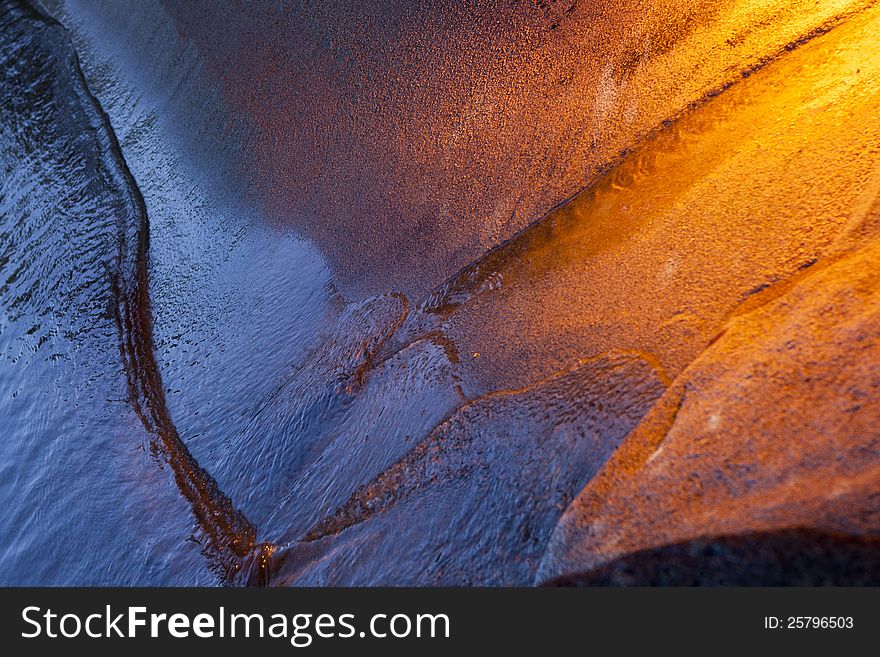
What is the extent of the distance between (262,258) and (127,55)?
422cm

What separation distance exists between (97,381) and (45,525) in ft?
2.96

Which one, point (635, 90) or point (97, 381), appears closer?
point (635, 90)

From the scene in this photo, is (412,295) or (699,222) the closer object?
(699,222)

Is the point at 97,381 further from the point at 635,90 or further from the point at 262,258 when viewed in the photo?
the point at 635,90

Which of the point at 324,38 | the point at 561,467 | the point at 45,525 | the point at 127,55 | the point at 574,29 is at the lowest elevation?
the point at 561,467

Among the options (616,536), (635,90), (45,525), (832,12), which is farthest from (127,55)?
(616,536)

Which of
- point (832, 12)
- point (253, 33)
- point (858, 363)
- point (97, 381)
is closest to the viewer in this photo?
point (858, 363)

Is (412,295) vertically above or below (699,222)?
above

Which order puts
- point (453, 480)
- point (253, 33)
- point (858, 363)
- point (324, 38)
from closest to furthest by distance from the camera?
point (858, 363) → point (453, 480) → point (324, 38) → point (253, 33)

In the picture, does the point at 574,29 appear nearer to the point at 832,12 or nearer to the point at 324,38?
the point at 832,12

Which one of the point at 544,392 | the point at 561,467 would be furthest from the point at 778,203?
the point at 561,467

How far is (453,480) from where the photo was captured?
253cm

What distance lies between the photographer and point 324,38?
4602mm

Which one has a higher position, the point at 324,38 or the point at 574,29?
the point at 324,38
